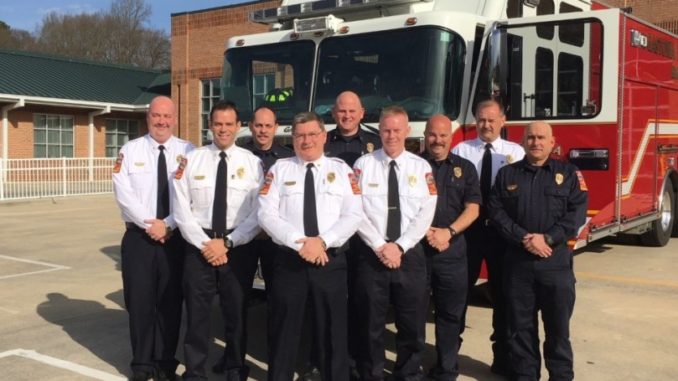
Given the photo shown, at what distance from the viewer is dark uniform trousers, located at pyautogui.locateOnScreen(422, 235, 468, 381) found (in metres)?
4.30

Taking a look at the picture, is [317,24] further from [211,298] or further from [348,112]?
[211,298]

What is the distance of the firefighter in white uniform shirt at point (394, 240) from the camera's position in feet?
13.5

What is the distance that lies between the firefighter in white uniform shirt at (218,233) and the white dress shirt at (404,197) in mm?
702

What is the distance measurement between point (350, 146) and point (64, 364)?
2.59 m

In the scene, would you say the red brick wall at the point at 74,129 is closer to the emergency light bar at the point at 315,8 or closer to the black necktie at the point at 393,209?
the emergency light bar at the point at 315,8

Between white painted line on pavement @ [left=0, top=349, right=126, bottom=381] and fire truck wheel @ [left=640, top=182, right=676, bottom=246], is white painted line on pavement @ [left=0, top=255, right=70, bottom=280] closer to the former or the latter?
white painted line on pavement @ [left=0, top=349, right=126, bottom=381]

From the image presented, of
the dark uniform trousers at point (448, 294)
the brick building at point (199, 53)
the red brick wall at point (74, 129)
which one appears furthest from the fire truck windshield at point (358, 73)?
the red brick wall at point (74, 129)

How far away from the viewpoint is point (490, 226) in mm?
4613

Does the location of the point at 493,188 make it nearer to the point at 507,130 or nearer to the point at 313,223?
the point at 313,223

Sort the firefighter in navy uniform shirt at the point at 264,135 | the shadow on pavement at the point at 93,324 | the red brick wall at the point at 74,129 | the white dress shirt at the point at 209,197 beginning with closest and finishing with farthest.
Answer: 1. the white dress shirt at the point at 209,197
2. the firefighter in navy uniform shirt at the point at 264,135
3. the shadow on pavement at the point at 93,324
4. the red brick wall at the point at 74,129

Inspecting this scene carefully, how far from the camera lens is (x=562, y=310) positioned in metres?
4.14

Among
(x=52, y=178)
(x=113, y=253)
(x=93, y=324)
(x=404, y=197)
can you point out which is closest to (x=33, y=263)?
(x=113, y=253)

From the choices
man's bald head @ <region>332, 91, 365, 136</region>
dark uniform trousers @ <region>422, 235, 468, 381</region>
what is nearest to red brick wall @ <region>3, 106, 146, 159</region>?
man's bald head @ <region>332, 91, 365, 136</region>

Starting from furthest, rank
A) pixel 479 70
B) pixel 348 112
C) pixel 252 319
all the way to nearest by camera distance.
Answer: pixel 252 319 < pixel 479 70 < pixel 348 112
